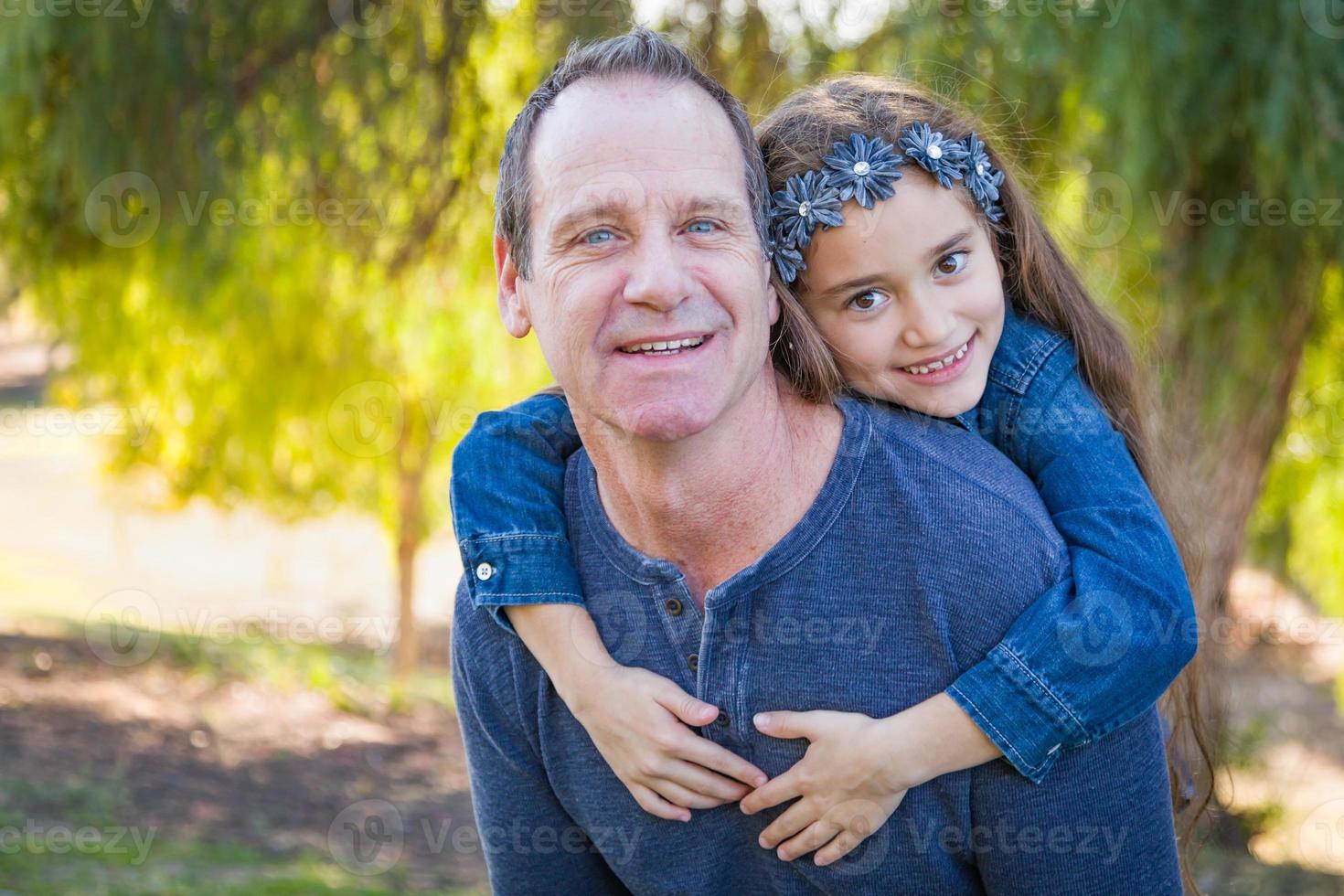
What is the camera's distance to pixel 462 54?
198 inches

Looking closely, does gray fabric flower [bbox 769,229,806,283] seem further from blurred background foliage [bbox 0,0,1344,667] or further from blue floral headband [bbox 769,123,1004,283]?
blurred background foliage [bbox 0,0,1344,667]

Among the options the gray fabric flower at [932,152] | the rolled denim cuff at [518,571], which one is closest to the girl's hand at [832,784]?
the rolled denim cuff at [518,571]

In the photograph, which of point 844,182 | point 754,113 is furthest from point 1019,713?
point 754,113

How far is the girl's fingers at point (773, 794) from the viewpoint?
5.73ft

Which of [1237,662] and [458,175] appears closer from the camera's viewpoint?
[458,175]

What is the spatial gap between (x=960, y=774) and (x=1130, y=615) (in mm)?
323

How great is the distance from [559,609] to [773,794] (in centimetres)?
42

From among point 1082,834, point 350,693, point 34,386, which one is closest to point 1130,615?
point 1082,834

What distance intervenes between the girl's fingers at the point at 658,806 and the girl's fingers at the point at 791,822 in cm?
12

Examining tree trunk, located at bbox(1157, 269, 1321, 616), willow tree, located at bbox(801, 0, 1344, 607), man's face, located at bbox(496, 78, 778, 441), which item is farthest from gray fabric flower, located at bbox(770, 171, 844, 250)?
tree trunk, located at bbox(1157, 269, 1321, 616)

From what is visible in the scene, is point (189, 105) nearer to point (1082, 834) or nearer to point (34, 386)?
point (1082, 834)

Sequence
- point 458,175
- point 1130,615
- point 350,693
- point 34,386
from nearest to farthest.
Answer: point 1130,615
point 458,175
point 350,693
point 34,386

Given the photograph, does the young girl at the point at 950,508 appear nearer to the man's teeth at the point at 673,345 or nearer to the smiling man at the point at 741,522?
the smiling man at the point at 741,522

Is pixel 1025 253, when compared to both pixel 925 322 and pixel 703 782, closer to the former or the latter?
pixel 925 322
